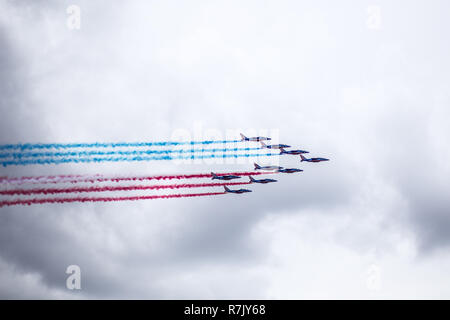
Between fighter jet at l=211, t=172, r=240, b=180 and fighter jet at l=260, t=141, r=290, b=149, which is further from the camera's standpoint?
fighter jet at l=260, t=141, r=290, b=149

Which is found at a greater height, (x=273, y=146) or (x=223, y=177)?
(x=273, y=146)

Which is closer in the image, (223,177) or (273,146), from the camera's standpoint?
(223,177)

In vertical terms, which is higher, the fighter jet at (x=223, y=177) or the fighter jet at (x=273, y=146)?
the fighter jet at (x=273, y=146)

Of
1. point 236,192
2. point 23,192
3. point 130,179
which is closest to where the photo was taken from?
point 23,192

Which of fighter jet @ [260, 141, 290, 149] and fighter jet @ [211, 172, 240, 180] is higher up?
fighter jet @ [260, 141, 290, 149]

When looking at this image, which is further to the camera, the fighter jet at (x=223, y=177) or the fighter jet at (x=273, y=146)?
the fighter jet at (x=273, y=146)
